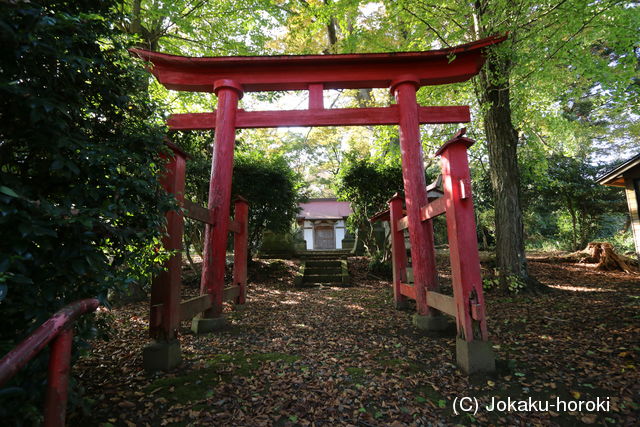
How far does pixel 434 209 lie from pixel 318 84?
113 inches

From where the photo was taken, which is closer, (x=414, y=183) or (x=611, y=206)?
(x=414, y=183)

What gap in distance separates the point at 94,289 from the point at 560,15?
6473mm

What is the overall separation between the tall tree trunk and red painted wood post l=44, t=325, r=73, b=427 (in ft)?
21.4

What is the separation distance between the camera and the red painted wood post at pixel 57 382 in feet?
3.71

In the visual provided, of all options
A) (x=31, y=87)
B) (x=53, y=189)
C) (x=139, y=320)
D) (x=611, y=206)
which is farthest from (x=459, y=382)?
(x=611, y=206)

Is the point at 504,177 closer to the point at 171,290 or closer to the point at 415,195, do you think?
the point at 415,195

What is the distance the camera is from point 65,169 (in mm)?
1611

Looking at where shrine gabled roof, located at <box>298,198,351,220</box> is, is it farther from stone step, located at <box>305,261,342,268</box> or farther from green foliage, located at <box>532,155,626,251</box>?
green foliage, located at <box>532,155,626,251</box>

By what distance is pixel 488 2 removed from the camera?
511 cm

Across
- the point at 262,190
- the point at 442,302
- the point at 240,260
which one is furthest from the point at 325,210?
the point at 442,302

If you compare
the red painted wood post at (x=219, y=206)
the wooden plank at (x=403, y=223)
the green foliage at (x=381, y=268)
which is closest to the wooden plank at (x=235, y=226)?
the red painted wood post at (x=219, y=206)

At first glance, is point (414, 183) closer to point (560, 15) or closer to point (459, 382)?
point (459, 382)

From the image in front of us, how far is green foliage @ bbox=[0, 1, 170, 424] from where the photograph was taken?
4.23ft

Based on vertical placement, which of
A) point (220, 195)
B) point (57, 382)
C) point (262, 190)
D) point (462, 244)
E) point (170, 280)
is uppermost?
point (262, 190)
